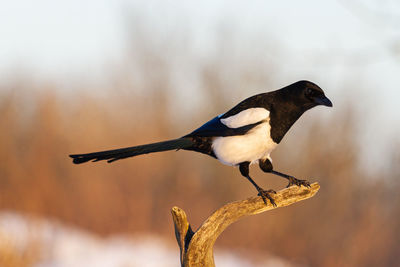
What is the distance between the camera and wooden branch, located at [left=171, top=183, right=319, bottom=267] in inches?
102

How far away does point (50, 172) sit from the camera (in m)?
5.44

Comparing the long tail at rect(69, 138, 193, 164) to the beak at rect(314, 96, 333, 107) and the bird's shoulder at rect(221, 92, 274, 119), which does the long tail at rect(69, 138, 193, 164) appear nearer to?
the bird's shoulder at rect(221, 92, 274, 119)

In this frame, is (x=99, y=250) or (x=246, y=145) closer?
(x=246, y=145)

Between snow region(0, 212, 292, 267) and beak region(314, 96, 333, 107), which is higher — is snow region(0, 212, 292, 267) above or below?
below

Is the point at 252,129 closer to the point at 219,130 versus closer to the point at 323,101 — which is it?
the point at 219,130

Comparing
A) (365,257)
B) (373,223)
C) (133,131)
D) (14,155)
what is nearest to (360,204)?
(373,223)

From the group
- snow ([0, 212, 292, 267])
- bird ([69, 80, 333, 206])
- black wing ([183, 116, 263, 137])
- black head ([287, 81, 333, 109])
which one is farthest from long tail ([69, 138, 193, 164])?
snow ([0, 212, 292, 267])

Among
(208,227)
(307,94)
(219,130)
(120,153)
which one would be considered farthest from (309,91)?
(120,153)

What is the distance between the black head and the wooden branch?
0.51 metres

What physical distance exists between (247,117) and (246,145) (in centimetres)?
15

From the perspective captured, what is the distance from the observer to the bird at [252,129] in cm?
253

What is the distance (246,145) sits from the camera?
2.52 m

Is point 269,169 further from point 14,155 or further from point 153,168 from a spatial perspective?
point 14,155

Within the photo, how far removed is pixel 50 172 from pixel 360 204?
3323 millimetres
